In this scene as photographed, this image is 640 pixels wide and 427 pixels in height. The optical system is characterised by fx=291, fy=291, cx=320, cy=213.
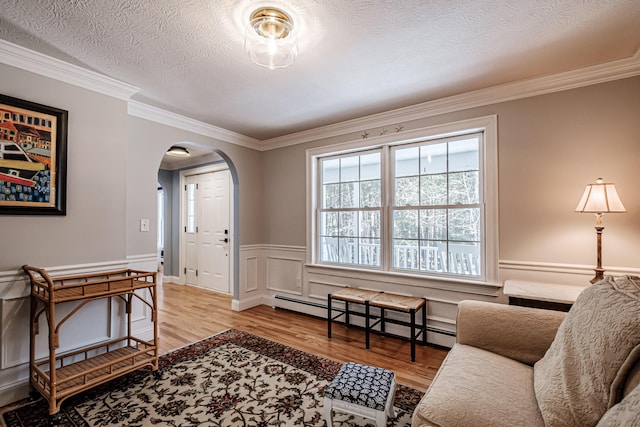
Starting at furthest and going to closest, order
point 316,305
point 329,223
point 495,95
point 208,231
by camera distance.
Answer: point 208,231 < point 329,223 < point 316,305 < point 495,95

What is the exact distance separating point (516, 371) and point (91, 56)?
11.2 ft

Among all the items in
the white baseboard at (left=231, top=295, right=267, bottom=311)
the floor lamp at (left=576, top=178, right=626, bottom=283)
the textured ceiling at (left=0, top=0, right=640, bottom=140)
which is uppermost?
the textured ceiling at (left=0, top=0, right=640, bottom=140)

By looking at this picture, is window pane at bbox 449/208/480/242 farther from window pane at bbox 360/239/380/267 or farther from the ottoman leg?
the ottoman leg

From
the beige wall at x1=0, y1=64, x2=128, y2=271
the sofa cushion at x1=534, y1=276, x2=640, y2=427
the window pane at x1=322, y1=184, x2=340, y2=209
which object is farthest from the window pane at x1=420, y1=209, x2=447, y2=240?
the beige wall at x1=0, y1=64, x2=128, y2=271

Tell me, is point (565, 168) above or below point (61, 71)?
below

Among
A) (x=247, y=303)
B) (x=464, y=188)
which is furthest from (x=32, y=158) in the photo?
(x=464, y=188)

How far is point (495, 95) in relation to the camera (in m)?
2.66

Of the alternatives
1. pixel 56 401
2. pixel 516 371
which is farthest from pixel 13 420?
pixel 516 371

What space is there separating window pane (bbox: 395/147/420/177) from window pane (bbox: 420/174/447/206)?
0.15 metres

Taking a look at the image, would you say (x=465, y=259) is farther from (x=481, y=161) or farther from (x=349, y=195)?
(x=349, y=195)

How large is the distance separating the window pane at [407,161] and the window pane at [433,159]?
2.1 inches

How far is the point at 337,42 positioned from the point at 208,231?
4.22m

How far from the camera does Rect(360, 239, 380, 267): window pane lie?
3471 mm

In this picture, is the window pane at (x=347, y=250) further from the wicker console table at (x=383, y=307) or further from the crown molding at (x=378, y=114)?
the crown molding at (x=378, y=114)
